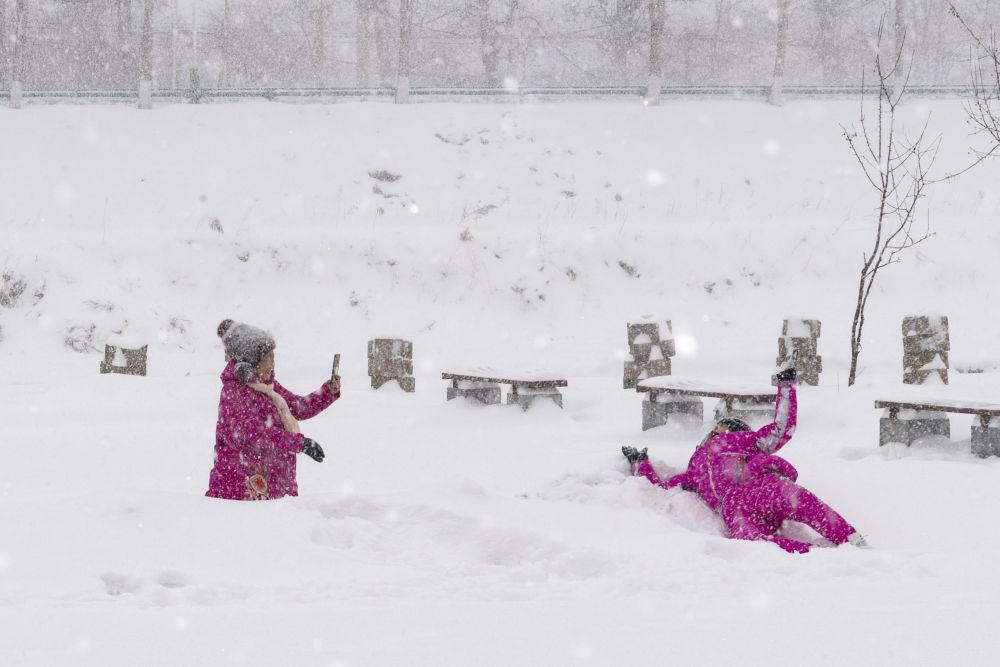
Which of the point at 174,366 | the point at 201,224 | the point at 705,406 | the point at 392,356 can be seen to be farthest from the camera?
the point at 201,224

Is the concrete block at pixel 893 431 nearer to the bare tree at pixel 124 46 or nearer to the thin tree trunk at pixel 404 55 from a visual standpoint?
the thin tree trunk at pixel 404 55

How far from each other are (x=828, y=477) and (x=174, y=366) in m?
9.99

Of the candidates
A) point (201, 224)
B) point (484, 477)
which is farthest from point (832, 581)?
point (201, 224)

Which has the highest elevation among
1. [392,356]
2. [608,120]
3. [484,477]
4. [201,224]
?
[608,120]

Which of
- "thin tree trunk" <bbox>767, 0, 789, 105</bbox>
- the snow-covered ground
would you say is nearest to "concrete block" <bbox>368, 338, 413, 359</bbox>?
the snow-covered ground

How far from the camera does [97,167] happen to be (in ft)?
65.2

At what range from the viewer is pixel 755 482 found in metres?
5.24

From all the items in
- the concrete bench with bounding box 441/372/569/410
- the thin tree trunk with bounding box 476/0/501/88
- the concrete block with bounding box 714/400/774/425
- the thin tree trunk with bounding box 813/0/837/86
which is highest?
the thin tree trunk with bounding box 813/0/837/86

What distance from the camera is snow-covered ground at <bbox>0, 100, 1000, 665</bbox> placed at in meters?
3.23

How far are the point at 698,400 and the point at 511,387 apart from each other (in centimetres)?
191

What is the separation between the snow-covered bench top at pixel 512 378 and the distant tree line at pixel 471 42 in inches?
802

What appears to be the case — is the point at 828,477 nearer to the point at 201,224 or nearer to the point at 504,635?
the point at 504,635

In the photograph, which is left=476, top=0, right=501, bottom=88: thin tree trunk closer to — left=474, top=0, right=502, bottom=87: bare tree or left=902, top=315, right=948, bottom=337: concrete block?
left=474, top=0, right=502, bottom=87: bare tree

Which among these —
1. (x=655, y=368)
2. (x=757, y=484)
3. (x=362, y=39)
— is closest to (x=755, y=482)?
(x=757, y=484)
